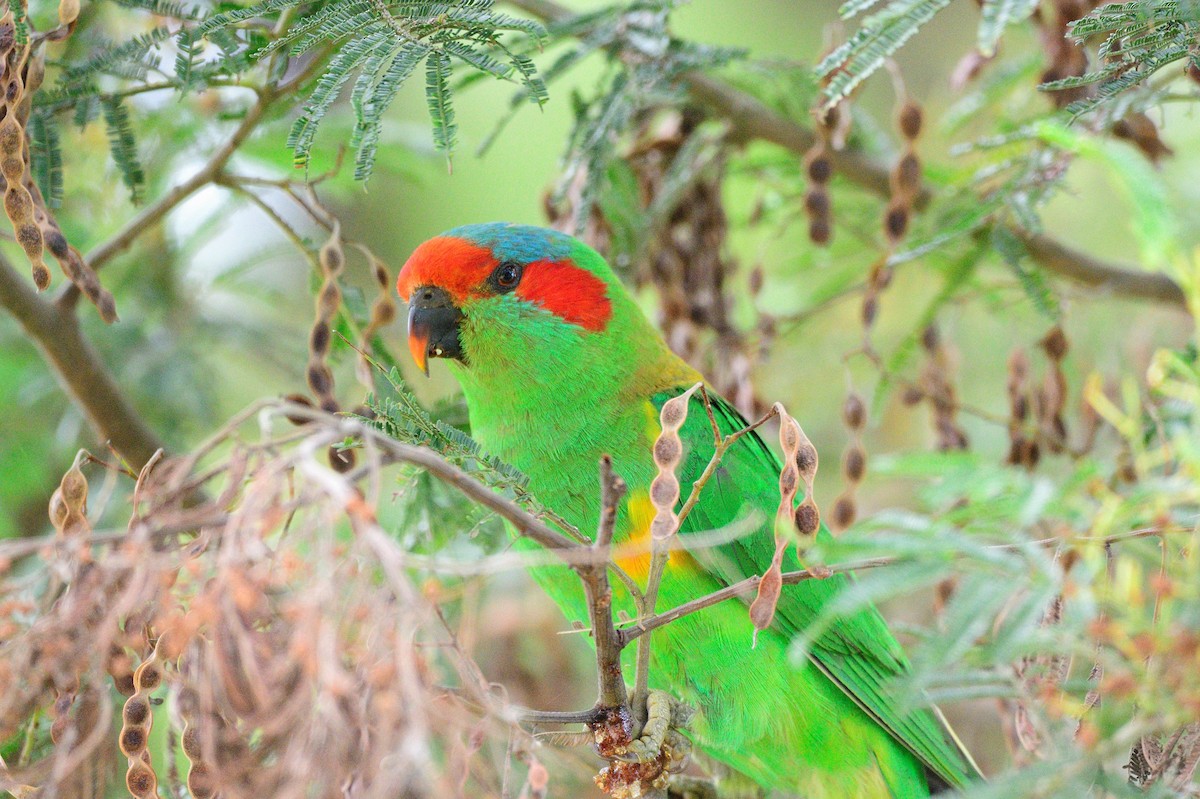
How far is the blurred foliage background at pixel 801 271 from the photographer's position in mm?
1188

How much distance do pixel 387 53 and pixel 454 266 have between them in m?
0.66

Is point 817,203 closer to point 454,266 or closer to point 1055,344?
point 1055,344

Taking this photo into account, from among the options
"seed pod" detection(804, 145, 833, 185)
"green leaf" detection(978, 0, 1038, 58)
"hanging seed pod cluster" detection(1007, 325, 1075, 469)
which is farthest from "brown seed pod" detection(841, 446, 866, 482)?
"green leaf" detection(978, 0, 1038, 58)

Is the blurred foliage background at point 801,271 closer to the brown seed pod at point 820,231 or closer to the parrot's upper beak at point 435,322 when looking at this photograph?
the brown seed pod at point 820,231

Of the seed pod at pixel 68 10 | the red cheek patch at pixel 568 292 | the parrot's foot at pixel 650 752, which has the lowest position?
the parrot's foot at pixel 650 752

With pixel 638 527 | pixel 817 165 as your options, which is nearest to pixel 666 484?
pixel 638 527

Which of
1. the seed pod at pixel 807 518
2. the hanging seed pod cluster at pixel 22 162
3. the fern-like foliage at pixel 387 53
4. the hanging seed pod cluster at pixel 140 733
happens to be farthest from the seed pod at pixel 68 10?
the seed pod at pixel 807 518

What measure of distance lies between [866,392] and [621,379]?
7.11 ft

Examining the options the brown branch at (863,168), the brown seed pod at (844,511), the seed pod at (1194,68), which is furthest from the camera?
the brown branch at (863,168)

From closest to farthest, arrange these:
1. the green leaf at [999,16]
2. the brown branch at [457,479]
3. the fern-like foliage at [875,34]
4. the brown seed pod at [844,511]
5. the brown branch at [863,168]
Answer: the brown branch at [457,479]
the green leaf at [999,16]
the fern-like foliage at [875,34]
the brown seed pod at [844,511]
the brown branch at [863,168]

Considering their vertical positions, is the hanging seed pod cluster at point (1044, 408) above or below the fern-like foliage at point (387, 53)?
below

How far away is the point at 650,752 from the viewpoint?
7.18 ft

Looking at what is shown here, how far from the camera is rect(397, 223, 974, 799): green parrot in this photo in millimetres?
2324

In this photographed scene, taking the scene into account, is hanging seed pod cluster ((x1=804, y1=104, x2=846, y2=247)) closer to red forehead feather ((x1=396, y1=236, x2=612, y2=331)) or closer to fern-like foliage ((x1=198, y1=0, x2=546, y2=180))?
red forehead feather ((x1=396, y1=236, x2=612, y2=331))
